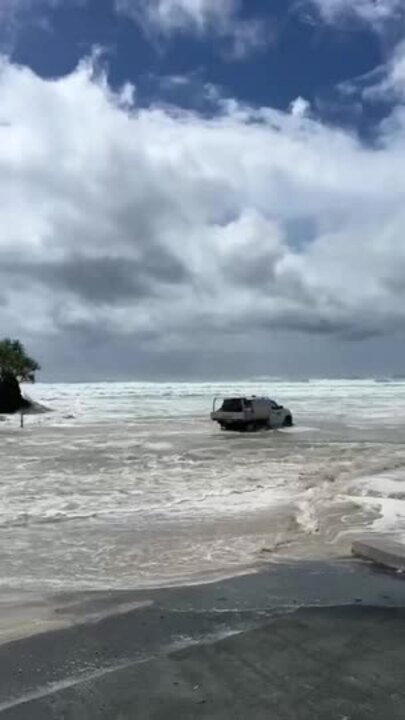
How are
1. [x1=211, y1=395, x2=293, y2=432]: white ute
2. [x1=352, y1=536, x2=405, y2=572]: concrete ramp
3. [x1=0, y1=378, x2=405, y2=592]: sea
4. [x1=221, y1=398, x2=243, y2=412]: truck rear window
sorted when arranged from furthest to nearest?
[x1=221, y1=398, x2=243, y2=412]: truck rear window < [x1=211, y1=395, x2=293, y2=432]: white ute < [x1=0, y1=378, x2=405, y2=592]: sea < [x1=352, y1=536, x2=405, y2=572]: concrete ramp

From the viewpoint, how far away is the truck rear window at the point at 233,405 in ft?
122

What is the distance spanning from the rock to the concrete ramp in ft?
177

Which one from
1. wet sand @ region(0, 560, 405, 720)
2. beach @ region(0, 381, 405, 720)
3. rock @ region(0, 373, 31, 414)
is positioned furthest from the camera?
rock @ region(0, 373, 31, 414)

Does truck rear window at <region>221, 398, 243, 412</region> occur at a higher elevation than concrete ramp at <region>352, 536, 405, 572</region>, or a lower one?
higher

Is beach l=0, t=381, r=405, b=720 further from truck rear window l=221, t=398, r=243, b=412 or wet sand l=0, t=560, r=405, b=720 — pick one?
truck rear window l=221, t=398, r=243, b=412

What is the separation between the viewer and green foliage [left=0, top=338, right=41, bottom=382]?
6425 centimetres

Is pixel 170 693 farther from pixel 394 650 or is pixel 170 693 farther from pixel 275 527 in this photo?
pixel 275 527

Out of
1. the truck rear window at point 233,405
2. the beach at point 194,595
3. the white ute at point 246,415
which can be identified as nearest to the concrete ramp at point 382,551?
the beach at point 194,595

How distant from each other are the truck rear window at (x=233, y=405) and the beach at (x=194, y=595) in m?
19.0

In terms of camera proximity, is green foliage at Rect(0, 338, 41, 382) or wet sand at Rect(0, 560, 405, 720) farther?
green foliage at Rect(0, 338, 41, 382)

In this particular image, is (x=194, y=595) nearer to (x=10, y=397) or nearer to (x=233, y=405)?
(x=233, y=405)

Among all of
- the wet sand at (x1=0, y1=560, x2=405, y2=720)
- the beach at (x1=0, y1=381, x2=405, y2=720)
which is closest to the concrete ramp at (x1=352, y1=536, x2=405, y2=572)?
the beach at (x1=0, y1=381, x2=405, y2=720)

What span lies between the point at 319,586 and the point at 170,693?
10.3ft

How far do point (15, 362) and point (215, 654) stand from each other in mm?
63345
